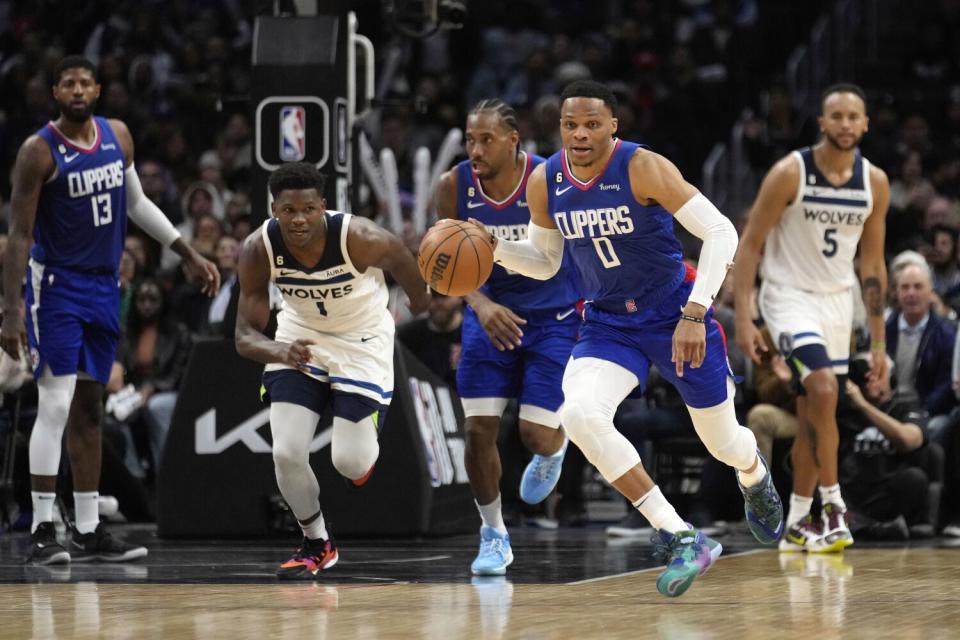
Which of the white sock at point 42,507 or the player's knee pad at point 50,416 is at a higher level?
the player's knee pad at point 50,416

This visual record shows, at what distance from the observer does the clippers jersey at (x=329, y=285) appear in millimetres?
7102

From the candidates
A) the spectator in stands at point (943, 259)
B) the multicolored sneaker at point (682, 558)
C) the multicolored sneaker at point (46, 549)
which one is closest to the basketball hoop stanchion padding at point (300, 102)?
the multicolored sneaker at point (46, 549)

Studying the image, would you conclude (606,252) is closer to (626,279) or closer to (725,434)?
(626,279)

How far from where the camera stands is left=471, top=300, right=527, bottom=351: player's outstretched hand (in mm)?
7109

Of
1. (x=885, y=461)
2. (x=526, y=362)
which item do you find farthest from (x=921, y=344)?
(x=526, y=362)

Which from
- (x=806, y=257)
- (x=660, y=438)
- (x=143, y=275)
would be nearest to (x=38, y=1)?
(x=143, y=275)

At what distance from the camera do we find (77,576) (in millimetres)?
7035

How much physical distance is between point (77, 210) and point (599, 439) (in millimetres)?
3181

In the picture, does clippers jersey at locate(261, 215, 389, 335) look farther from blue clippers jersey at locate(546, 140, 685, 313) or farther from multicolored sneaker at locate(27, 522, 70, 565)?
multicolored sneaker at locate(27, 522, 70, 565)

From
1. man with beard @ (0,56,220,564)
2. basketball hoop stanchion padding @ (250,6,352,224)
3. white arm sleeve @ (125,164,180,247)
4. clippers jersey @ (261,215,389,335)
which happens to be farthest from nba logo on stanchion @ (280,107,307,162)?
clippers jersey @ (261,215,389,335)

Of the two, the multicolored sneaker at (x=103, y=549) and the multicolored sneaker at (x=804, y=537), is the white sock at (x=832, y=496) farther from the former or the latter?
the multicolored sneaker at (x=103, y=549)

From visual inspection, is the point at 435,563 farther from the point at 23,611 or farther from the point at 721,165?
the point at 721,165

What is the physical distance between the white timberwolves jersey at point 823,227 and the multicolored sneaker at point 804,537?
1.17 meters

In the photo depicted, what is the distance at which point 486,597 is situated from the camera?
19.7 ft
